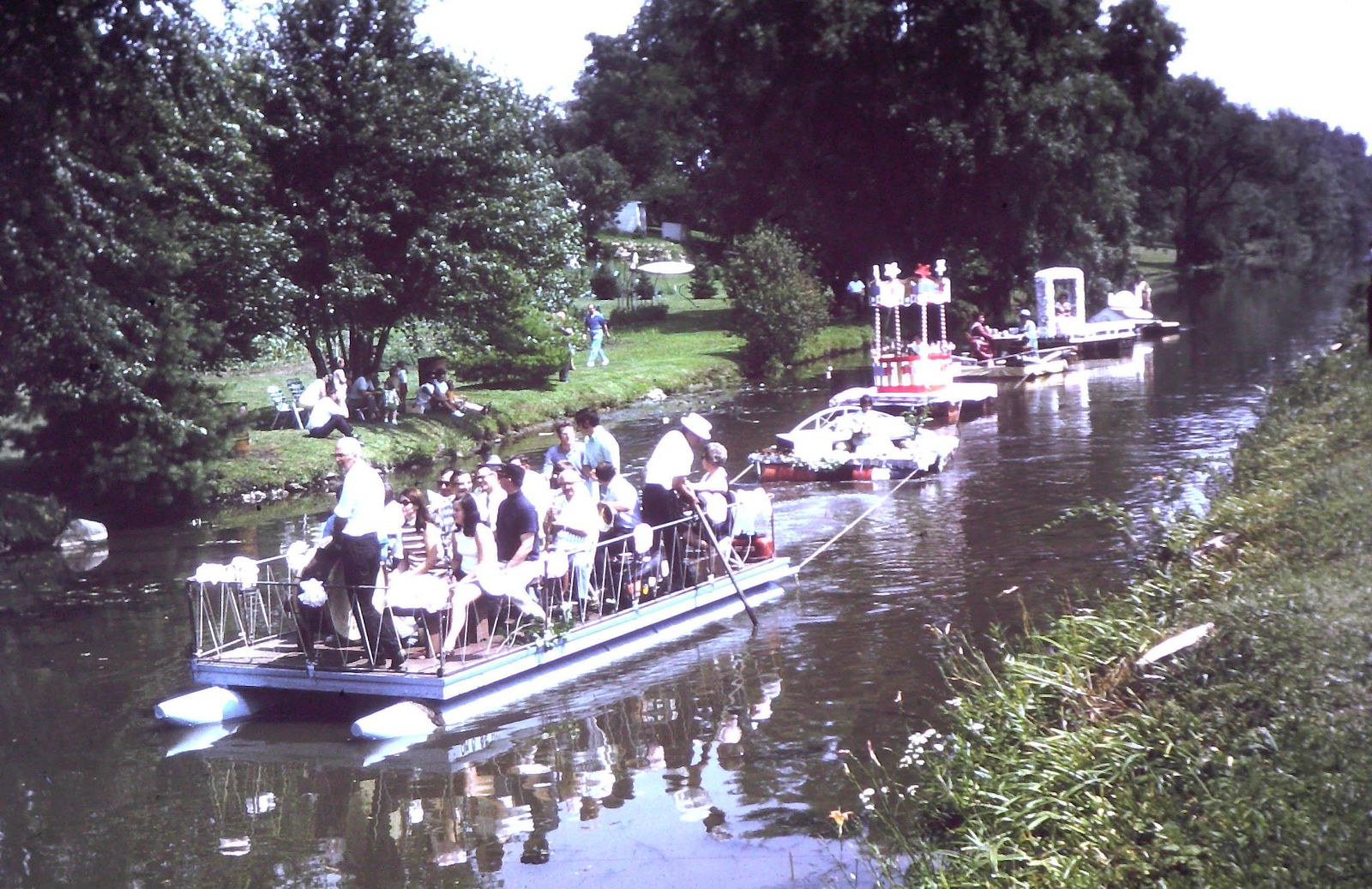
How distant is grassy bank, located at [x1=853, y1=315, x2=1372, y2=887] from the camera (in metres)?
6.64

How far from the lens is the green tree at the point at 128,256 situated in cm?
1897

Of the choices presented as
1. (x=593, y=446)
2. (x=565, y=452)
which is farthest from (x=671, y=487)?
(x=565, y=452)

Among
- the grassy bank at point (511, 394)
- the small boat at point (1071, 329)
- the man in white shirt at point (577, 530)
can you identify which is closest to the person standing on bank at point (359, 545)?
the man in white shirt at point (577, 530)

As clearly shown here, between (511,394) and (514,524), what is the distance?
24.8 m

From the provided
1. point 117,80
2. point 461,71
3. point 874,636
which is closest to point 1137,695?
point 874,636

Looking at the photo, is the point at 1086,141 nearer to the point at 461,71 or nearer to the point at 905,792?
the point at 461,71

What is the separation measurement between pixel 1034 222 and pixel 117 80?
134ft

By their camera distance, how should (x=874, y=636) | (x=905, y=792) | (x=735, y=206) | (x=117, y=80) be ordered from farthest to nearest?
(x=735, y=206), (x=117, y=80), (x=874, y=636), (x=905, y=792)

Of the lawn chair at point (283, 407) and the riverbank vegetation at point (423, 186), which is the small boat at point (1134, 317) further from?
the lawn chair at point (283, 407)

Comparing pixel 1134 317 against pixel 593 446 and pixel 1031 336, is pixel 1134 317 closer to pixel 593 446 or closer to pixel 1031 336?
pixel 1031 336

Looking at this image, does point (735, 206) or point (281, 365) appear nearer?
point (281, 365)

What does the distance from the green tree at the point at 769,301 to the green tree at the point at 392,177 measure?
13340 millimetres

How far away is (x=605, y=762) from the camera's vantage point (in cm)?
1147

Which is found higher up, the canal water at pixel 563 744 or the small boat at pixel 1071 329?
the small boat at pixel 1071 329
